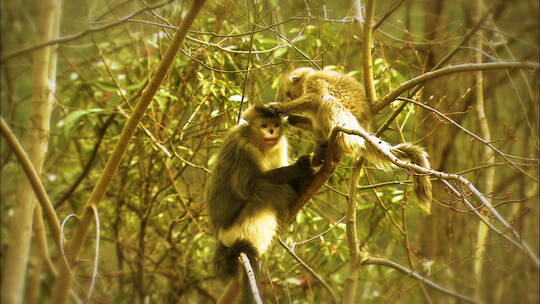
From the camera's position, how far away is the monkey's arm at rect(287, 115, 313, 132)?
394 centimetres

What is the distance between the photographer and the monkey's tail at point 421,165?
3.14 metres

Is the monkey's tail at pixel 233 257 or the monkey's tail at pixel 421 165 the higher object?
the monkey's tail at pixel 421 165

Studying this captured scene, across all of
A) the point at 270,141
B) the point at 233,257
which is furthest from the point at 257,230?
the point at 270,141

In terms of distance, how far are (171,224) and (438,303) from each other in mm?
2920

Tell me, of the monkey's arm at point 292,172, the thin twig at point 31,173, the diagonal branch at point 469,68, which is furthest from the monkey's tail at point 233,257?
the diagonal branch at point 469,68

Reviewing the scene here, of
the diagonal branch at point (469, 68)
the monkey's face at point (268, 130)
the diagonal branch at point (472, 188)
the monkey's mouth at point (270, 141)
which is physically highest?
the diagonal branch at point (469, 68)

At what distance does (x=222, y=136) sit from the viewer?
498 centimetres

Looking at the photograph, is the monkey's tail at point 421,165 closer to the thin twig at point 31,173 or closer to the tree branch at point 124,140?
the tree branch at point 124,140

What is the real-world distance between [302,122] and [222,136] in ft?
4.04

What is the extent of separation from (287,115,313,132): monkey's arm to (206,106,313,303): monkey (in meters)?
0.13

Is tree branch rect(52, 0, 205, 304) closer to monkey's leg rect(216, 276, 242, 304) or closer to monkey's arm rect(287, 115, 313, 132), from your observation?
monkey's leg rect(216, 276, 242, 304)

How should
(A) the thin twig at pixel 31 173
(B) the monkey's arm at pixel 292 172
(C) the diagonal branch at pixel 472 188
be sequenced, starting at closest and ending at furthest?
(C) the diagonal branch at pixel 472 188, (A) the thin twig at pixel 31 173, (B) the monkey's arm at pixel 292 172

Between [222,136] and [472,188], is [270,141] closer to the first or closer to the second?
[222,136]

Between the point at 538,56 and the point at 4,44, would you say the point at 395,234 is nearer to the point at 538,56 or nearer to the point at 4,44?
the point at 538,56
